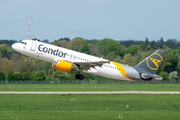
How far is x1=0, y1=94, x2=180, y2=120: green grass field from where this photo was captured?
3678 cm

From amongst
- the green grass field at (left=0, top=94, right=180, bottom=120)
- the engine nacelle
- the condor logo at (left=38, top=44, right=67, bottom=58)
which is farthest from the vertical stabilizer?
the condor logo at (left=38, top=44, right=67, bottom=58)

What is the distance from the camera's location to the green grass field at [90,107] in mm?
36781

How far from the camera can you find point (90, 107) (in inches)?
1694

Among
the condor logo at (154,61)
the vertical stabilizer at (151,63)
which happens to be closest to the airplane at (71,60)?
the vertical stabilizer at (151,63)

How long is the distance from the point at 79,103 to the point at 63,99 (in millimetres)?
4197

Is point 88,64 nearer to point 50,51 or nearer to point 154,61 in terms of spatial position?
point 50,51

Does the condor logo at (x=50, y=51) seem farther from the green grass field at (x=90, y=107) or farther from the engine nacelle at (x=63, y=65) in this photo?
the green grass field at (x=90, y=107)

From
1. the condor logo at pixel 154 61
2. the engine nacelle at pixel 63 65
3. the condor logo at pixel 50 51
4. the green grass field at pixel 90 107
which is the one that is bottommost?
the green grass field at pixel 90 107

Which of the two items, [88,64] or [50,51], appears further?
[88,64]

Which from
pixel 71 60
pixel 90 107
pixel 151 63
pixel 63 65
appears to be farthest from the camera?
pixel 151 63

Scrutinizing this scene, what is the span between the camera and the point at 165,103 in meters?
47.2

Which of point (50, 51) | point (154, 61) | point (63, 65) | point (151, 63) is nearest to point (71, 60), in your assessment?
point (63, 65)

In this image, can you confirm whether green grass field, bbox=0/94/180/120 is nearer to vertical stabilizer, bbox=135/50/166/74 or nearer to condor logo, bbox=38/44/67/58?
vertical stabilizer, bbox=135/50/166/74

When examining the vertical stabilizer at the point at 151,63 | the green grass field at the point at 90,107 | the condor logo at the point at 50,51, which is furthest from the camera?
the vertical stabilizer at the point at 151,63
